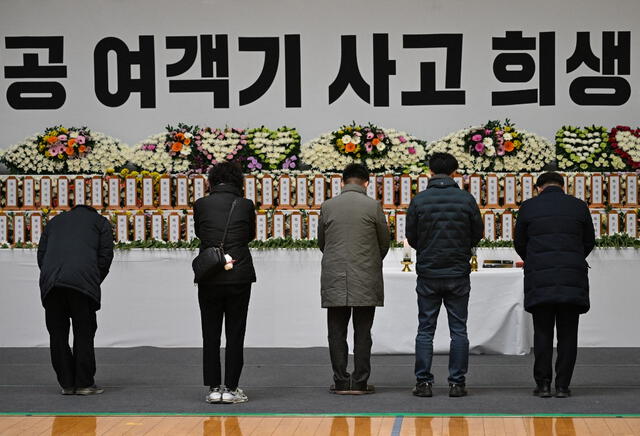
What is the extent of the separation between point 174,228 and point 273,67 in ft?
7.37

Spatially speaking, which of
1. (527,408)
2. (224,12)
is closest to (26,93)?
(224,12)

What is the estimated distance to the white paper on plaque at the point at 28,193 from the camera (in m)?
10.4

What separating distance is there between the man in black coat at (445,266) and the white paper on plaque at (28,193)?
4752mm

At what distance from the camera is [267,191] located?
1023 centimetres

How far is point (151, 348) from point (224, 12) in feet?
12.3

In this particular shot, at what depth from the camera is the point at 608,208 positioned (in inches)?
398

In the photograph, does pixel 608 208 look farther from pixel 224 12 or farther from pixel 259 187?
pixel 224 12

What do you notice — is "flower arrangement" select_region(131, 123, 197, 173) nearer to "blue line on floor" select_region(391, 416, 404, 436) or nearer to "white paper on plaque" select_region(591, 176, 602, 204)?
"white paper on plaque" select_region(591, 176, 602, 204)

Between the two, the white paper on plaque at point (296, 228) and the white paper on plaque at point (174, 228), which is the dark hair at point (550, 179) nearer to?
the white paper on plaque at point (296, 228)

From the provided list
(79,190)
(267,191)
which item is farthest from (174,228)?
(79,190)

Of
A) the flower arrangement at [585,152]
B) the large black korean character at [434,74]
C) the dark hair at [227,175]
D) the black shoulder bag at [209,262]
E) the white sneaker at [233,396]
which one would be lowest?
the white sneaker at [233,396]

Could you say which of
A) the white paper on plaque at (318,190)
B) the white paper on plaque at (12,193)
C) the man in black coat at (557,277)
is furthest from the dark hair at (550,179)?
the white paper on plaque at (12,193)

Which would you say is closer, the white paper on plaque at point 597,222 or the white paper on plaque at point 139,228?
the white paper on plaque at point 597,222

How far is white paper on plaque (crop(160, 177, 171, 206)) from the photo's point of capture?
10266mm
